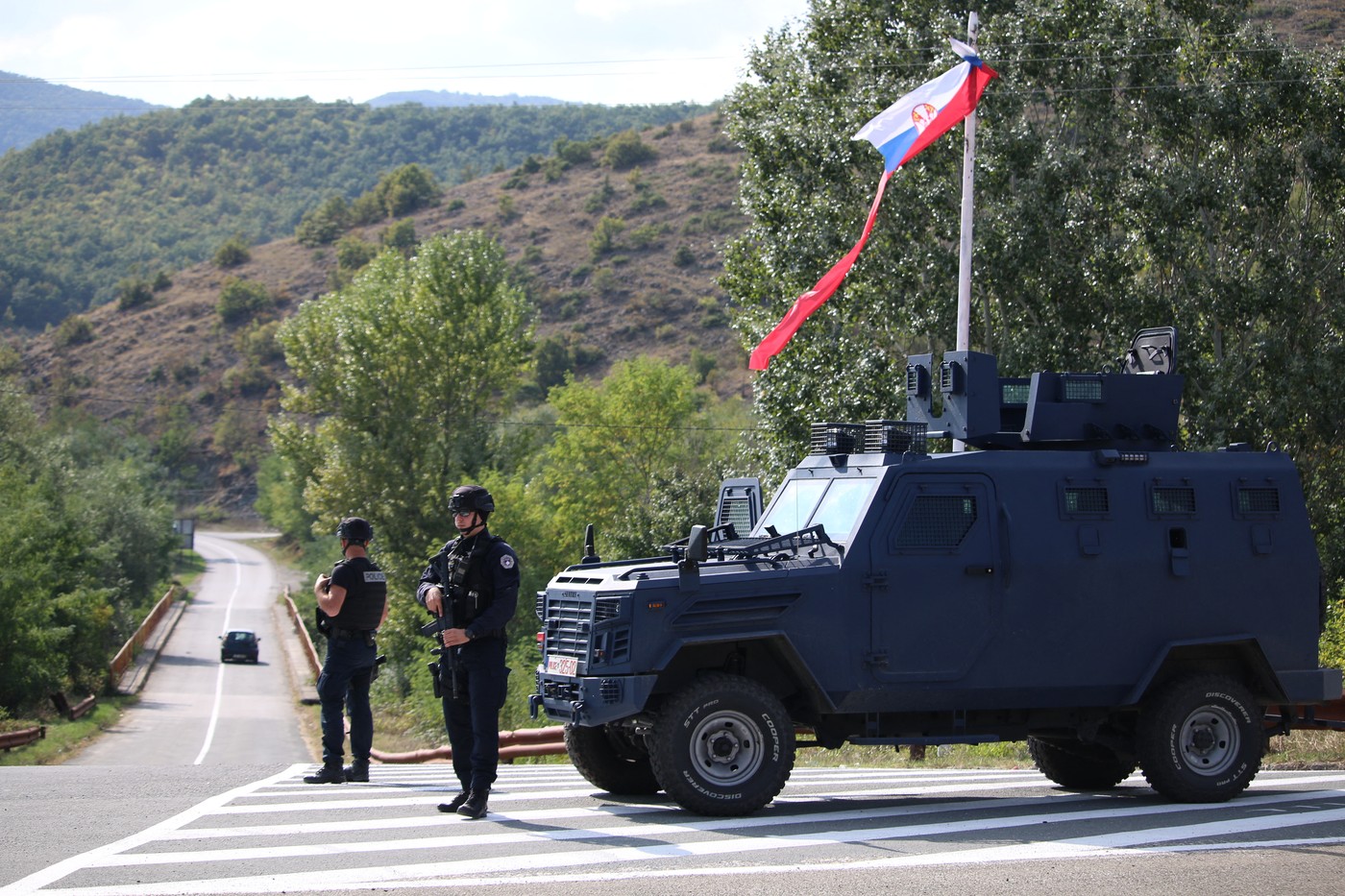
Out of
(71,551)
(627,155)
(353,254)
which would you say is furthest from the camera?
(627,155)

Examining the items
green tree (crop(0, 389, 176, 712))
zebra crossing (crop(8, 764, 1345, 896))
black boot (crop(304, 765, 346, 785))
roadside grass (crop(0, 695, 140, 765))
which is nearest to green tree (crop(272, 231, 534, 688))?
green tree (crop(0, 389, 176, 712))

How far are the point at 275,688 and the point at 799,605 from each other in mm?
44196

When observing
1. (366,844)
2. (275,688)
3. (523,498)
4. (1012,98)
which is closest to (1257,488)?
(366,844)

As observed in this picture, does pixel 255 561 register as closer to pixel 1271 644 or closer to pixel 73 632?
pixel 73 632

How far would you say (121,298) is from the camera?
11950 cm

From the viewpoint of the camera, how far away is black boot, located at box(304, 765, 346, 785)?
11.2 meters

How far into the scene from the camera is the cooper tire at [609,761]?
9.96m

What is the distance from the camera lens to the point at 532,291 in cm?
9900

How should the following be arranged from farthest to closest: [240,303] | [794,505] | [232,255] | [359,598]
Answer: [232,255] < [240,303] < [359,598] < [794,505]

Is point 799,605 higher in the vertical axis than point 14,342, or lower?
lower

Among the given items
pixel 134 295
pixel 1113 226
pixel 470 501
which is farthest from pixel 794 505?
pixel 134 295

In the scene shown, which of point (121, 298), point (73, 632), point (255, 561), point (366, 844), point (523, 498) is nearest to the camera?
point (366, 844)

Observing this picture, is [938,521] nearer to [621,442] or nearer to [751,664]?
[751,664]

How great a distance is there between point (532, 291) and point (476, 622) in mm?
91480
